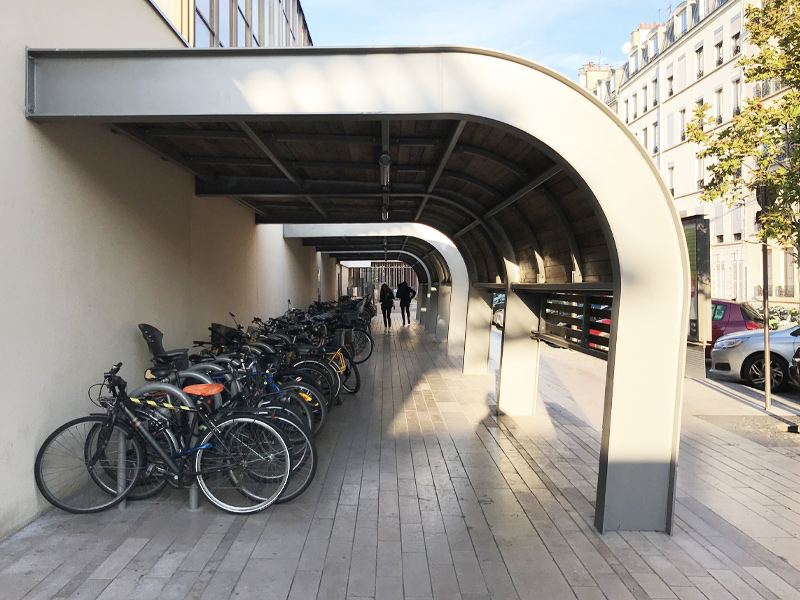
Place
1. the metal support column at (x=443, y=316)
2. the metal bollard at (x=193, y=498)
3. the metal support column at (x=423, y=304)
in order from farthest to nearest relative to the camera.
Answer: the metal support column at (x=423, y=304)
the metal support column at (x=443, y=316)
the metal bollard at (x=193, y=498)

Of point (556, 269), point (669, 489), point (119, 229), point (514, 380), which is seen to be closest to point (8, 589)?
point (119, 229)

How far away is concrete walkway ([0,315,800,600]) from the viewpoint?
11.4 ft

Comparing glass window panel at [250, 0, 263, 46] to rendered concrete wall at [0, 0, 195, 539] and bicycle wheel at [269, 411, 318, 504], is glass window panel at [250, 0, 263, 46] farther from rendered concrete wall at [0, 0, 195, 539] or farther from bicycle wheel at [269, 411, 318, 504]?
bicycle wheel at [269, 411, 318, 504]

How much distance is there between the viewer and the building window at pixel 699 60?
3281 centimetres

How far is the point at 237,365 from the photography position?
554 centimetres

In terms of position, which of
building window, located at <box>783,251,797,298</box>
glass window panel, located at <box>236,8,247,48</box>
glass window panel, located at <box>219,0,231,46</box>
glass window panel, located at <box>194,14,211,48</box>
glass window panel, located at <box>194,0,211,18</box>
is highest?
glass window panel, located at <box>236,8,247,48</box>

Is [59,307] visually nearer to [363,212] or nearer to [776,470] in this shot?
[776,470]

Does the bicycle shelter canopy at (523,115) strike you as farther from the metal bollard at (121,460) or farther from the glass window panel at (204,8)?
the glass window panel at (204,8)

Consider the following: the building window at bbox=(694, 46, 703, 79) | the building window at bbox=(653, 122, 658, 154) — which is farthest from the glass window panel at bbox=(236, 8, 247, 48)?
the building window at bbox=(653, 122, 658, 154)

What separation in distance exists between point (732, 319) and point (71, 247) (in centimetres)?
1138

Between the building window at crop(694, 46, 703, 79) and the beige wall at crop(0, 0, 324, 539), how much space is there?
105 ft

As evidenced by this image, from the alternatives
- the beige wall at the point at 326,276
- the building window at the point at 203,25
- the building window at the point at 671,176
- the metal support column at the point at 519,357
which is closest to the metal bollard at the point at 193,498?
the metal support column at the point at 519,357

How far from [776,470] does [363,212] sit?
712 cm

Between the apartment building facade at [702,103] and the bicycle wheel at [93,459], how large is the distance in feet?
81.7
